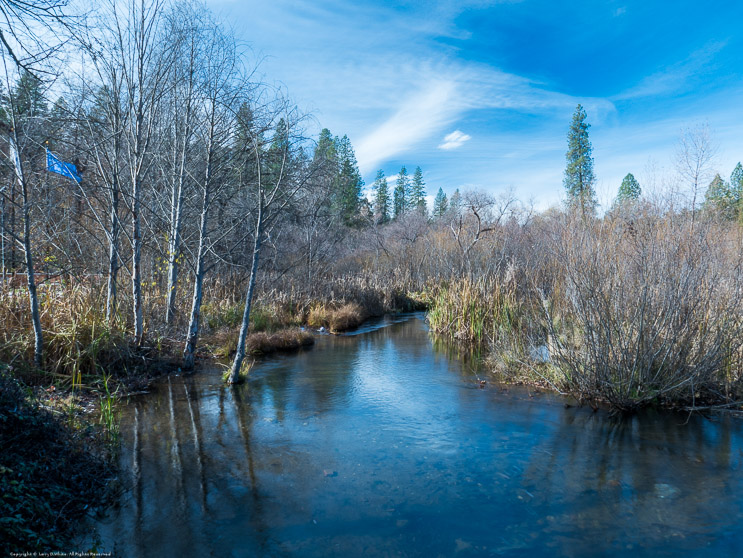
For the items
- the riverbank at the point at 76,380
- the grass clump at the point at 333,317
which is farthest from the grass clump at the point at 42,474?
the grass clump at the point at 333,317

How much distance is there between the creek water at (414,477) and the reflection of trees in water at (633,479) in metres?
0.02

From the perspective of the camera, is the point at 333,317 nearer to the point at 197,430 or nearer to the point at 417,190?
the point at 197,430

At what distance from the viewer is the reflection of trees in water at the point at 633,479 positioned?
3521 millimetres

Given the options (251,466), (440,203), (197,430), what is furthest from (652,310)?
(440,203)

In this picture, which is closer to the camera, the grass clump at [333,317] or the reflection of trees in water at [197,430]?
the reflection of trees in water at [197,430]

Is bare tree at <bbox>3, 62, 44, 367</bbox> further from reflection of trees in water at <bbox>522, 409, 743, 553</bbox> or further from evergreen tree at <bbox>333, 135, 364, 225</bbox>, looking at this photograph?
evergreen tree at <bbox>333, 135, 364, 225</bbox>

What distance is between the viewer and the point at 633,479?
429 cm

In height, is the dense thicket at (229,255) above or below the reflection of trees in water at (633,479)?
above

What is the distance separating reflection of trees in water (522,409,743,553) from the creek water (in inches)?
0.7

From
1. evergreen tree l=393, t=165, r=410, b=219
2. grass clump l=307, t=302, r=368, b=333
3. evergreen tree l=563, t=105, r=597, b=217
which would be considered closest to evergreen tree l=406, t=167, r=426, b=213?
evergreen tree l=393, t=165, r=410, b=219

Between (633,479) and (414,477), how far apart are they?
7.12ft

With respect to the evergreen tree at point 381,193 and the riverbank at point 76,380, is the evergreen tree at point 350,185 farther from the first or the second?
the riverbank at point 76,380

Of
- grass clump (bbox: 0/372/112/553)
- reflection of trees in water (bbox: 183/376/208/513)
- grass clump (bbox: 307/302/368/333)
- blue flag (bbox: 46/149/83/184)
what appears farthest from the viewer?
grass clump (bbox: 307/302/368/333)

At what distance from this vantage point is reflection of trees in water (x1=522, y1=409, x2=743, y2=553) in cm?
352
